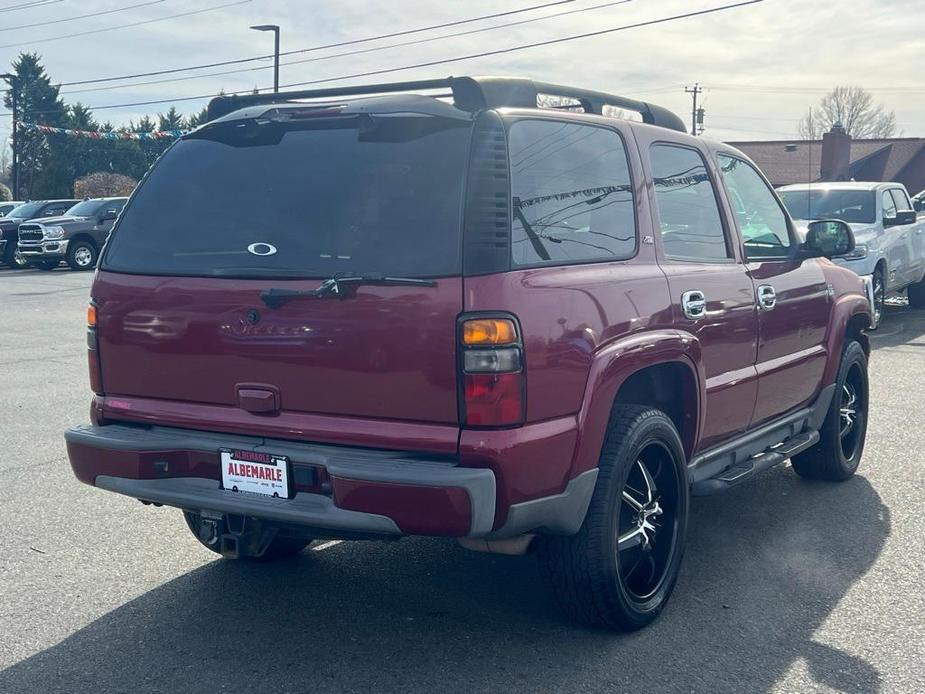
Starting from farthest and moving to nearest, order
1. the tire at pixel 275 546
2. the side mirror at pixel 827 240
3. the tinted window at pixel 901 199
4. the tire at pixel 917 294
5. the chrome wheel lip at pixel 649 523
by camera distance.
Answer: the tire at pixel 917 294 → the tinted window at pixel 901 199 → the side mirror at pixel 827 240 → the tire at pixel 275 546 → the chrome wheel lip at pixel 649 523

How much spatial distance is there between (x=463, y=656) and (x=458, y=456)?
87 cm

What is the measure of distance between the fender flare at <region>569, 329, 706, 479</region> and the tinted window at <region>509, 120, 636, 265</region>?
35 centimetres

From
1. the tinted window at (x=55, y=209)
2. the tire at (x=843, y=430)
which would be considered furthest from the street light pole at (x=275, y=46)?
the tire at (x=843, y=430)

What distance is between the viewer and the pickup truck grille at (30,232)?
84.0 feet

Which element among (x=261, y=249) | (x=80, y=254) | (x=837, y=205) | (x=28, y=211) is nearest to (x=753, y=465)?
(x=261, y=249)

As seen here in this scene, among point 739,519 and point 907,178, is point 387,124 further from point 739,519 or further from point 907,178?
point 907,178

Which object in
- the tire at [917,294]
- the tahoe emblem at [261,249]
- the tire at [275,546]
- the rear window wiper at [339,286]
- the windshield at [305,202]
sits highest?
the windshield at [305,202]

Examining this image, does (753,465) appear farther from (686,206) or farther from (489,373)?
(489,373)

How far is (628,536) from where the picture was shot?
4.03 m

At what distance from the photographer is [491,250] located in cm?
341

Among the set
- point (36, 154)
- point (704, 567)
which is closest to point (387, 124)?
point (704, 567)

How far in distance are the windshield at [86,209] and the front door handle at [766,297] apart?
78.5 ft

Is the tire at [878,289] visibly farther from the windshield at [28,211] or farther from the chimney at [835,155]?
the chimney at [835,155]

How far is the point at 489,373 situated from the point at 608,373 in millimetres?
570
